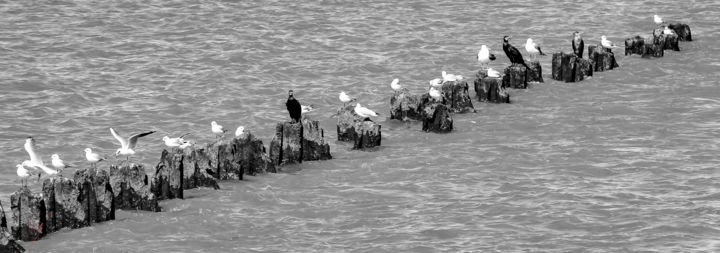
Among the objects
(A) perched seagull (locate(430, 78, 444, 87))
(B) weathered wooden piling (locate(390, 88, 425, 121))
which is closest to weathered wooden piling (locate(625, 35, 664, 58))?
(A) perched seagull (locate(430, 78, 444, 87))

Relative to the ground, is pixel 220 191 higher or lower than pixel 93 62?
lower

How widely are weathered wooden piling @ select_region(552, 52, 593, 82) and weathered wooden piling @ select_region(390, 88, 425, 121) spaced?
6055mm

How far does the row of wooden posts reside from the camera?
887 inches

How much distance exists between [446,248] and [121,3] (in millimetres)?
32351

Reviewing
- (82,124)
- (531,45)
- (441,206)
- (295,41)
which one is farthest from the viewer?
(295,41)

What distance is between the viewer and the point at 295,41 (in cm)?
4434

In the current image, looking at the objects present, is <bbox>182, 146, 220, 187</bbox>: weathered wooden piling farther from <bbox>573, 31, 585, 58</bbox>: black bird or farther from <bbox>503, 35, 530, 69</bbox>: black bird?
<bbox>573, 31, 585, 58</bbox>: black bird

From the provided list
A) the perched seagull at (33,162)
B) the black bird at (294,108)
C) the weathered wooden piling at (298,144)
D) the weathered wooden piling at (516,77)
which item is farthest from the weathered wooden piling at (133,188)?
the weathered wooden piling at (516,77)

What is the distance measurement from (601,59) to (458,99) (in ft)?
23.8

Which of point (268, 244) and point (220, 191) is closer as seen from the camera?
point (268, 244)

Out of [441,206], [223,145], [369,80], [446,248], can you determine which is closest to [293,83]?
[369,80]

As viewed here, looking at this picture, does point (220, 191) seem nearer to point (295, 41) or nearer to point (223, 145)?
point (223, 145)

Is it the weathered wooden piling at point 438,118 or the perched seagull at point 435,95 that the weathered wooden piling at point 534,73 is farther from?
the weathered wooden piling at point 438,118

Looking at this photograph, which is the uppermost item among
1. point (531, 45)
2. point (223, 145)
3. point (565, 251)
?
point (531, 45)
